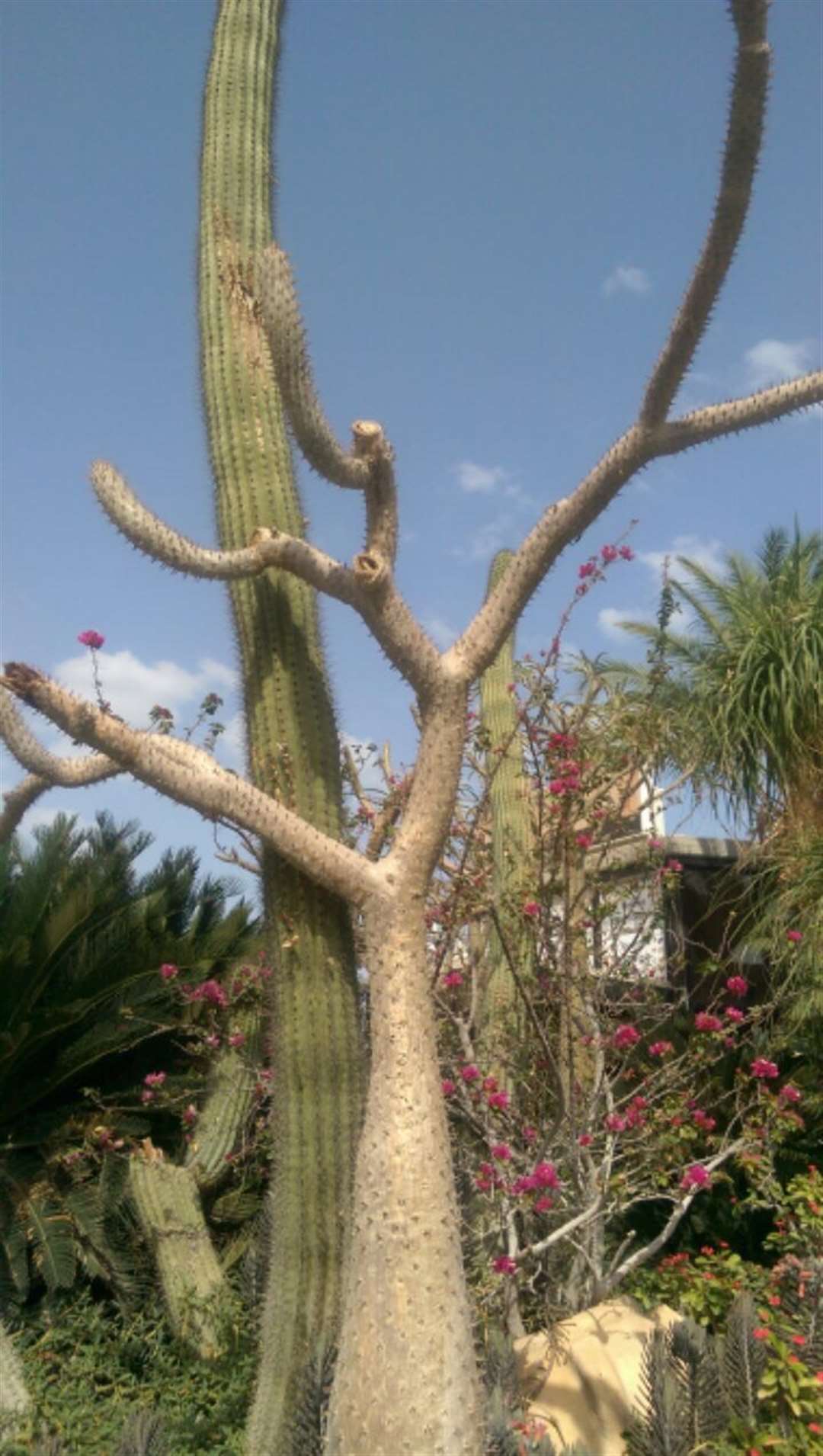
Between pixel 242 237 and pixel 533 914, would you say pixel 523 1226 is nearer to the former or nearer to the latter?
pixel 533 914

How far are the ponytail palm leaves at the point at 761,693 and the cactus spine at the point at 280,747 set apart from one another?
10.6 feet

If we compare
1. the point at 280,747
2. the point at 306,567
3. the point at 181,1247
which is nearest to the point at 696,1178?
the point at 181,1247

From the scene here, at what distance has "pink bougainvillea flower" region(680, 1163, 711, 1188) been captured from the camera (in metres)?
4.76

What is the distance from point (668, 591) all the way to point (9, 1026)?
13.1ft

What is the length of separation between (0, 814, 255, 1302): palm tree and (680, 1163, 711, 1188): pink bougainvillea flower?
2.64 m

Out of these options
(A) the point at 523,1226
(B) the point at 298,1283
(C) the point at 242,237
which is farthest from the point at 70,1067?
(C) the point at 242,237

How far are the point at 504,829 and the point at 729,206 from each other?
391 cm

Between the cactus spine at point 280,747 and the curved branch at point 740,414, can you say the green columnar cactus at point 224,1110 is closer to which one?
the cactus spine at point 280,747

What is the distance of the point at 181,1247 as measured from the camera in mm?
5184

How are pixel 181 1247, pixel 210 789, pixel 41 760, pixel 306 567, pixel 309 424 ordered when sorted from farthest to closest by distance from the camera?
pixel 181 1247, pixel 41 760, pixel 306 567, pixel 210 789, pixel 309 424

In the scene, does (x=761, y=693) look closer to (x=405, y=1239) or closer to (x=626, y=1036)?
(x=626, y=1036)

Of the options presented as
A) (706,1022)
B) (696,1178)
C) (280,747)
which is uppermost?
(280,747)

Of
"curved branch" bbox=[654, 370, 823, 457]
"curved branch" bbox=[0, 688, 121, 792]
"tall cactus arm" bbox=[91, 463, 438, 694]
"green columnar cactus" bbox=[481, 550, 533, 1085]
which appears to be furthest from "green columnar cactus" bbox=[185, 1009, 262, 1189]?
"curved branch" bbox=[654, 370, 823, 457]

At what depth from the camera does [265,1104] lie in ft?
21.3
